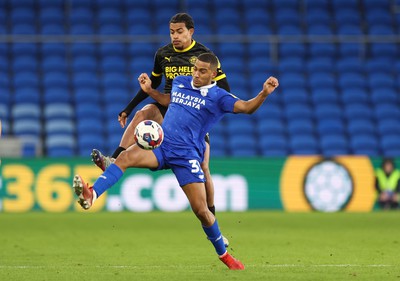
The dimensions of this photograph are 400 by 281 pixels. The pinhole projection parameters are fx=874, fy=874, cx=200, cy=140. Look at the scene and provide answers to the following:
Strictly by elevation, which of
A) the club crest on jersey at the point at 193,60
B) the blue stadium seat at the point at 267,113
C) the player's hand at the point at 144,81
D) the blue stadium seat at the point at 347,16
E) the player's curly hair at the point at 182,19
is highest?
the blue stadium seat at the point at 347,16

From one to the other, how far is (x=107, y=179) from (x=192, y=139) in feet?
2.87

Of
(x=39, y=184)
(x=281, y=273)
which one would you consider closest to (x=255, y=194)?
(x=39, y=184)

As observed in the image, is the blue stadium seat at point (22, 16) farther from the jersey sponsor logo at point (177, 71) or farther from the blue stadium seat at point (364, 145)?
the jersey sponsor logo at point (177, 71)

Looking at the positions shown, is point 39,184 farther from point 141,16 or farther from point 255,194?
point 141,16

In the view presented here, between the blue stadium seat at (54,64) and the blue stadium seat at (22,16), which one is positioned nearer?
the blue stadium seat at (54,64)

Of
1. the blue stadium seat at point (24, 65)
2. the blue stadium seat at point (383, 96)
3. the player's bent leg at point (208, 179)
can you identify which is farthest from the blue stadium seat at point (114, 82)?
the player's bent leg at point (208, 179)

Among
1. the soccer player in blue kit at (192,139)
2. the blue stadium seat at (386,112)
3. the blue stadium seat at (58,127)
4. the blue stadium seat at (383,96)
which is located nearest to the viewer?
the soccer player in blue kit at (192,139)

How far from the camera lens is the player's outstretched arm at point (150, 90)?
8266 millimetres

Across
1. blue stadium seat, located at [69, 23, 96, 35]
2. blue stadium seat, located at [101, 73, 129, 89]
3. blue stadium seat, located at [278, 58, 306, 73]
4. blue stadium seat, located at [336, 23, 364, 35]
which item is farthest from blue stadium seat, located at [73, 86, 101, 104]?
blue stadium seat, located at [336, 23, 364, 35]

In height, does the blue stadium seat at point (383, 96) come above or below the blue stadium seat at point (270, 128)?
above

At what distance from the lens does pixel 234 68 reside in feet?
65.9

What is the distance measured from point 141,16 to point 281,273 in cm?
1398

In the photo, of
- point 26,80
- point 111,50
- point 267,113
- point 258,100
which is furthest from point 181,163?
point 111,50

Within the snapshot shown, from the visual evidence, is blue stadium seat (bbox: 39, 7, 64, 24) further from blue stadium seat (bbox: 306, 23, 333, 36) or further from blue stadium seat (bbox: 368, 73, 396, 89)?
blue stadium seat (bbox: 368, 73, 396, 89)
